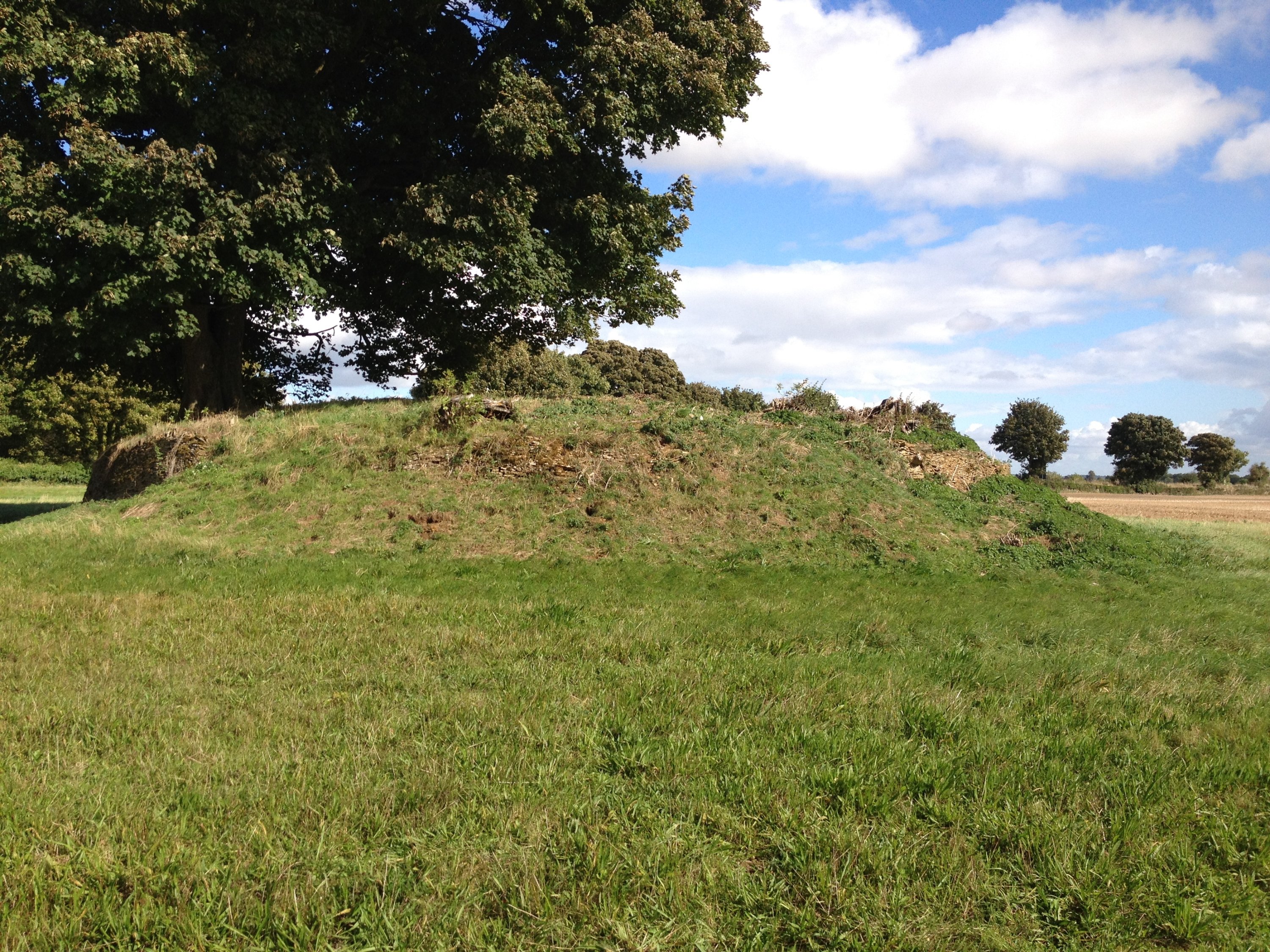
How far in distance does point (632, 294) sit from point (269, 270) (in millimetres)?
8628

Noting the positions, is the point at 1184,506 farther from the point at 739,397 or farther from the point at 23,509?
the point at 23,509

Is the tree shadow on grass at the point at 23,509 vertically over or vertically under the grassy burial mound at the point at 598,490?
under

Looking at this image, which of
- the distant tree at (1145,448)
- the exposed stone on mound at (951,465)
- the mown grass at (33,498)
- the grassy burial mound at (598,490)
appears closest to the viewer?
the grassy burial mound at (598,490)

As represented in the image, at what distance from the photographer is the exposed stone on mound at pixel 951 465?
16359 mm

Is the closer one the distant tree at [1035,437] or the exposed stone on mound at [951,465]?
the exposed stone on mound at [951,465]

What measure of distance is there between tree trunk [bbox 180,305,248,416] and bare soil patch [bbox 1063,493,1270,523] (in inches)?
880

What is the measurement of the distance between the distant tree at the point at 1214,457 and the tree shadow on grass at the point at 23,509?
81.4 metres

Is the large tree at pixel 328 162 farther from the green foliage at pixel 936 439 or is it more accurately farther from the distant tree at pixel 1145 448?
the distant tree at pixel 1145 448

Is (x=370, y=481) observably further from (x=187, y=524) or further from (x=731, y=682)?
(x=731, y=682)

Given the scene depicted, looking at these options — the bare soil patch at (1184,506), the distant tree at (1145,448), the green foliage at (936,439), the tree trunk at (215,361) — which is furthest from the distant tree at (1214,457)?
the tree trunk at (215,361)

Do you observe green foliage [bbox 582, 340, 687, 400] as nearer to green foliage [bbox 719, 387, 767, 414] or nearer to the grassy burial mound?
green foliage [bbox 719, 387, 767, 414]

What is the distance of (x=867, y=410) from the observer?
701 inches

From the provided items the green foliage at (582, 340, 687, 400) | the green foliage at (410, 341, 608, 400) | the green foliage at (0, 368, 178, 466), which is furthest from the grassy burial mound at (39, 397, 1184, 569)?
the green foliage at (582, 340, 687, 400)

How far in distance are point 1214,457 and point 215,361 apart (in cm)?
8040
